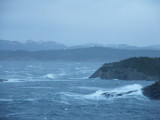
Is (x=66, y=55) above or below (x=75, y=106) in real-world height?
above

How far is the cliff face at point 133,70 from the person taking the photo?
225 ft

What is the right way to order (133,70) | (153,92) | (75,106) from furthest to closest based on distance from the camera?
(133,70)
(153,92)
(75,106)

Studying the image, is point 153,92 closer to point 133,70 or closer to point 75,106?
point 75,106

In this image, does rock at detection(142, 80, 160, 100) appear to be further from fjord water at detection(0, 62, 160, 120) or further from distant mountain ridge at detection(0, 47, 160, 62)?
distant mountain ridge at detection(0, 47, 160, 62)

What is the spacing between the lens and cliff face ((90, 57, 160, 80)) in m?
68.4

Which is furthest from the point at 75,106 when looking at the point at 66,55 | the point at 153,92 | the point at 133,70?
the point at 66,55

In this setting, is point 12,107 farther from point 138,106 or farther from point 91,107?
point 138,106

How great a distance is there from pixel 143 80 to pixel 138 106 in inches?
1206

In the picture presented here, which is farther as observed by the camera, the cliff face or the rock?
the cliff face

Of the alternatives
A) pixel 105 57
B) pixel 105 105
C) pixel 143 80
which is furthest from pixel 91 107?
pixel 105 57

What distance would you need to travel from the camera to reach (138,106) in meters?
36.6

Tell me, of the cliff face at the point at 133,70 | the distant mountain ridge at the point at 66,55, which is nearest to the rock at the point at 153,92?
the cliff face at the point at 133,70

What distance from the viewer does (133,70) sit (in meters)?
69.9

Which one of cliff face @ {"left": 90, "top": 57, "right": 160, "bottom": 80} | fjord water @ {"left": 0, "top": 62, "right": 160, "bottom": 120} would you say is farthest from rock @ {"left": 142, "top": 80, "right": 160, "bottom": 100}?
cliff face @ {"left": 90, "top": 57, "right": 160, "bottom": 80}
